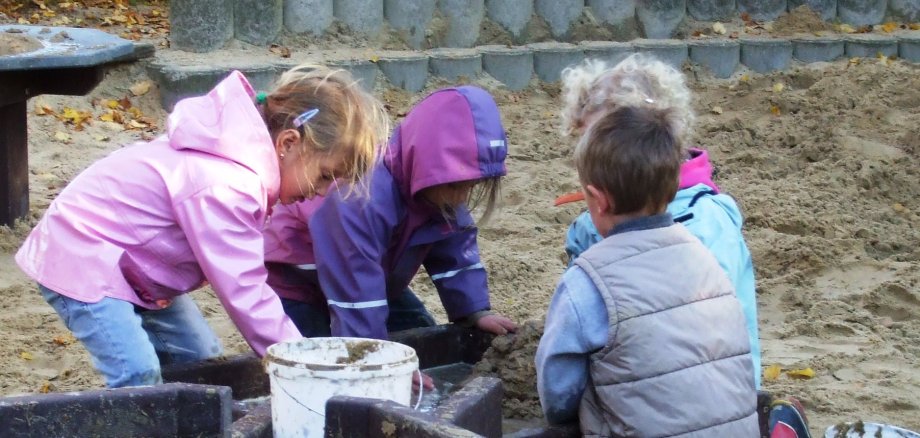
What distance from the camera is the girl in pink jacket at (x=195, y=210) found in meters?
2.75

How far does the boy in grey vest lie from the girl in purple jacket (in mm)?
670

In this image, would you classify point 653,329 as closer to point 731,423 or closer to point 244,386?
point 731,423

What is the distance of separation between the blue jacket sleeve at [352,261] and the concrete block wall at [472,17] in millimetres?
3527

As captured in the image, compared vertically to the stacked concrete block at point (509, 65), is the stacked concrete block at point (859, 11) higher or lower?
higher

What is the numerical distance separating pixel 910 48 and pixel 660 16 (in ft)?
5.53

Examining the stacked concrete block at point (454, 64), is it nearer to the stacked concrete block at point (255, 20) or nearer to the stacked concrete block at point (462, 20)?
the stacked concrete block at point (462, 20)

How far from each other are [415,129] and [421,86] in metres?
3.67

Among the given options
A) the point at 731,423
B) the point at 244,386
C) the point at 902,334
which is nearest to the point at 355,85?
the point at 244,386

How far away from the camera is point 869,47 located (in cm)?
795

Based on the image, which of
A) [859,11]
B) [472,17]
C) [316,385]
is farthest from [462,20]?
[316,385]

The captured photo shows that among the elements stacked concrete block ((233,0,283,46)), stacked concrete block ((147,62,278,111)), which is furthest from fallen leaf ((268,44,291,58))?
stacked concrete block ((147,62,278,111))

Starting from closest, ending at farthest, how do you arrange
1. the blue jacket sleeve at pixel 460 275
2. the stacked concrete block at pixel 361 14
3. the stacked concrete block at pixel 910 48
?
1. the blue jacket sleeve at pixel 460 275
2. the stacked concrete block at pixel 361 14
3. the stacked concrete block at pixel 910 48

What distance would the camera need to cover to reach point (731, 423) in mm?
2514

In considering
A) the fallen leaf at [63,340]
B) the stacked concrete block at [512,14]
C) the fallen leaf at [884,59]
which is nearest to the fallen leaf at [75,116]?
the fallen leaf at [63,340]
